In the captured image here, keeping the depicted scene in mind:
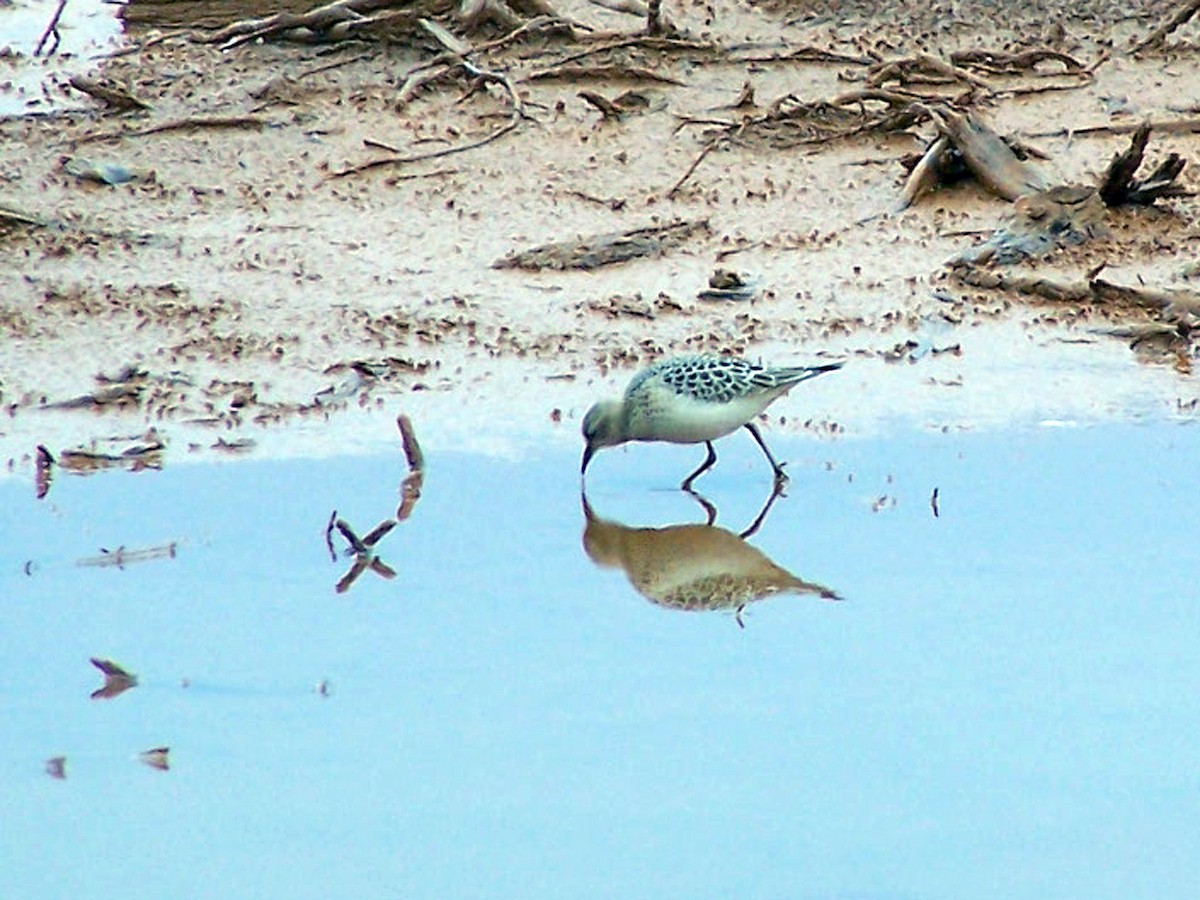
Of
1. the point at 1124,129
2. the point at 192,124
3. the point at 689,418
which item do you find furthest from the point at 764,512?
the point at 192,124

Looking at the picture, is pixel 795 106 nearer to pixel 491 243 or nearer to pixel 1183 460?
pixel 491 243

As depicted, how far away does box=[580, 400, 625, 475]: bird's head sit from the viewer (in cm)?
755

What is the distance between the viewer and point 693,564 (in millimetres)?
7043

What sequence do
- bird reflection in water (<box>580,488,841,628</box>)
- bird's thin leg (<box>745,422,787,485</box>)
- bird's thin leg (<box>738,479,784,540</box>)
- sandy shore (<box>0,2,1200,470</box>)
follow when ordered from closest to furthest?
bird reflection in water (<box>580,488,841,628</box>) < bird's thin leg (<box>738,479,784,540</box>) < bird's thin leg (<box>745,422,787,485</box>) < sandy shore (<box>0,2,1200,470</box>)

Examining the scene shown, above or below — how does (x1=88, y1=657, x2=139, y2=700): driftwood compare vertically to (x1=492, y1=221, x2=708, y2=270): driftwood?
above

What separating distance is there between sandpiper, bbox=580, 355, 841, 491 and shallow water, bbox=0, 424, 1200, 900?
190 millimetres

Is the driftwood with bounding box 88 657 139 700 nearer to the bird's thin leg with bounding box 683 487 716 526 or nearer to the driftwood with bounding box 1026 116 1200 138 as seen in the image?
the bird's thin leg with bounding box 683 487 716 526

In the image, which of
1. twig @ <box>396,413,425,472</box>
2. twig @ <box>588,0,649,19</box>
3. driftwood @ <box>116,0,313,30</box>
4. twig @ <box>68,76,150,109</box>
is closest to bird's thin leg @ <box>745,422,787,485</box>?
twig @ <box>396,413,425,472</box>

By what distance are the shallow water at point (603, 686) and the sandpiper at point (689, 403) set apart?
0.62 feet

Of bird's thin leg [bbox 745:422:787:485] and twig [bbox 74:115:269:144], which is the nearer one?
bird's thin leg [bbox 745:422:787:485]

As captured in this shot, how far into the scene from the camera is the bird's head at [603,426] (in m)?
7.55

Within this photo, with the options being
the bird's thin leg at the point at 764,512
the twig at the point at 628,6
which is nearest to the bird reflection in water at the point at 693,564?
the bird's thin leg at the point at 764,512

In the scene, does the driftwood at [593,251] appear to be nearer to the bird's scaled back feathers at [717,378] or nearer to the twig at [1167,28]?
the bird's scaled back feathers at [717,378]

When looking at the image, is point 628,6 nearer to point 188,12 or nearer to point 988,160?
point 188,12
